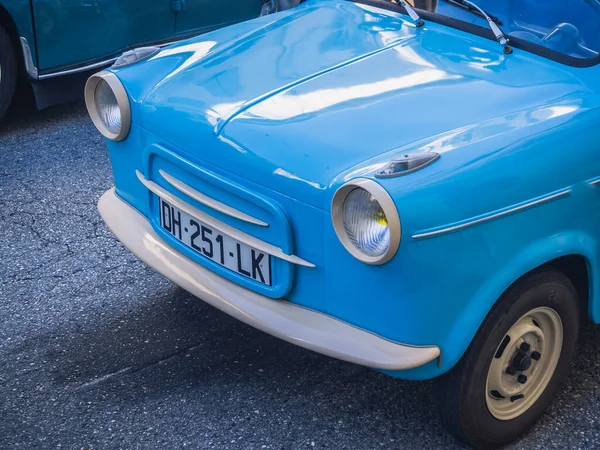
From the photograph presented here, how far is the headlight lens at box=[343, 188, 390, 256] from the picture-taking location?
7.04 ft

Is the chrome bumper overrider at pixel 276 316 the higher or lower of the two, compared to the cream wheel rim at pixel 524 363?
higher

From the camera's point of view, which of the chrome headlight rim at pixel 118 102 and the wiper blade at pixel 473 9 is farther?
the wiper blade at pixel 473 9

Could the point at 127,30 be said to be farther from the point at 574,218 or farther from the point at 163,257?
the point at 574,218

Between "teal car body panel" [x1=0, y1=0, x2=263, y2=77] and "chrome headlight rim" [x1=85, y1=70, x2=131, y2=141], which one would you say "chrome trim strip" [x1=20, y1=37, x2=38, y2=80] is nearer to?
"teal car body panel" [x1=0, y1=0, x2=263, y2=77]

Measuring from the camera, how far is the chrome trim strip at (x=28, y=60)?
4.93m

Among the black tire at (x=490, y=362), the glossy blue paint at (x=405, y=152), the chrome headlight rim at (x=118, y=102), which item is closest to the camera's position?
the glossy blue paint at (x=405, y=152)

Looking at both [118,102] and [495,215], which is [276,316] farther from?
[118,102]

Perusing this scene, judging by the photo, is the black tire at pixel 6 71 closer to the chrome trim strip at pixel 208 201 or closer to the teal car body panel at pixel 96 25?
the teal car body panel at pixel 96 25

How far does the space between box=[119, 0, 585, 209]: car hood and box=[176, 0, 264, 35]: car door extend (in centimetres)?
247

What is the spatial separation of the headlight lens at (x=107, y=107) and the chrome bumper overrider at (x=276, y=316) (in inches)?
13.5

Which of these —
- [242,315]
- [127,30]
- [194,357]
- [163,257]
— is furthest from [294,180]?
[127,30]

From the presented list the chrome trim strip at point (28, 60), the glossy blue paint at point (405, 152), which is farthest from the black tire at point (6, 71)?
the glossy blue paint at point (405, 152)

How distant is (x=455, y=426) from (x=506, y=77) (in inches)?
44.3

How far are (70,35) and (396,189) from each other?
3556 millimetres
